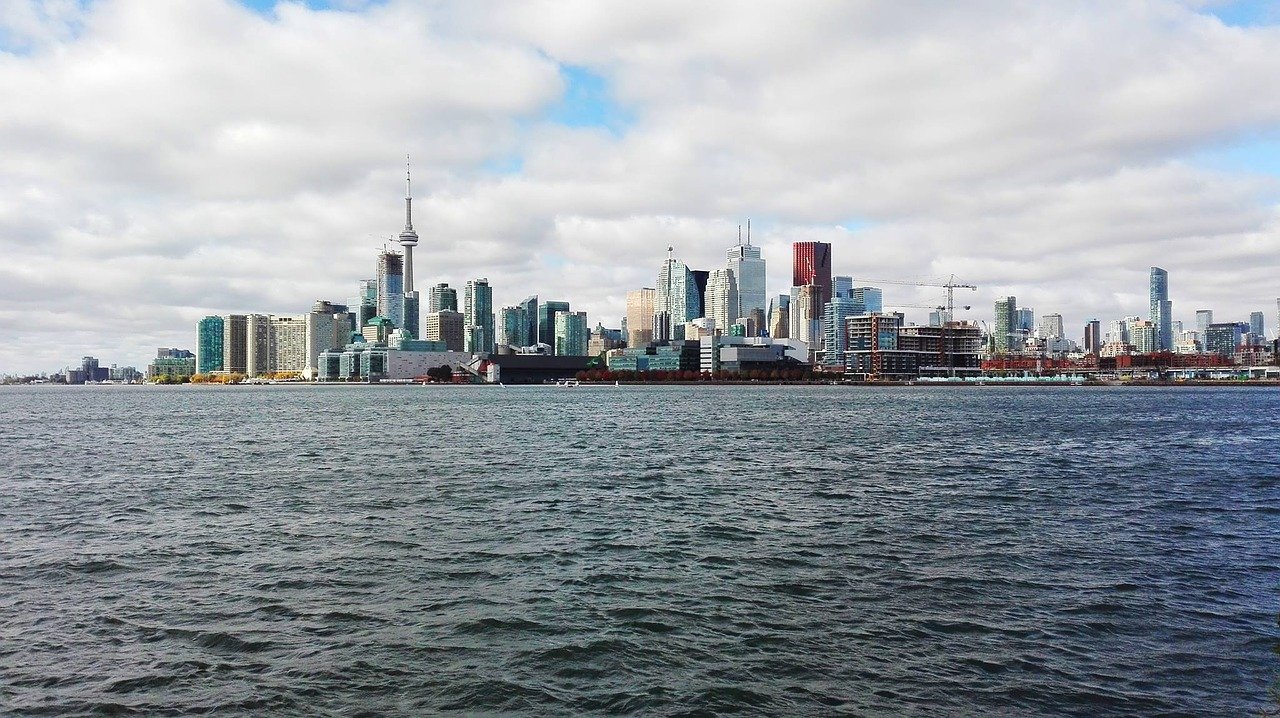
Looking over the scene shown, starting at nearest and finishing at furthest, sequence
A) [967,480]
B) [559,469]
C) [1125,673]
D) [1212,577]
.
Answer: [1125,673] < [1212,577] < [967,480] < [559,469]

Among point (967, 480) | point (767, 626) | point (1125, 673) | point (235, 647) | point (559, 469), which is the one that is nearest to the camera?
point (1125, 673)

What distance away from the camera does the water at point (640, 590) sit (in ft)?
49.6

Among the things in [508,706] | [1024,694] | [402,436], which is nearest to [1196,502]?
[1024,694]

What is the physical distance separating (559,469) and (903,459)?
75.7 ft

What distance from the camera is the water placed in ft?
49.6

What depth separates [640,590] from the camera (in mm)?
21641

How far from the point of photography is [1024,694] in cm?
1477

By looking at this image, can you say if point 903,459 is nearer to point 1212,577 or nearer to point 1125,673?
point 1212,577

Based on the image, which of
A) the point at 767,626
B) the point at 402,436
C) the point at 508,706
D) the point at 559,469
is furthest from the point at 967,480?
the point at 402,436

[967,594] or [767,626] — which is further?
[967,594]

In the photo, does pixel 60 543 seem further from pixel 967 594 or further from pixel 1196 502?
pixel 1196 502

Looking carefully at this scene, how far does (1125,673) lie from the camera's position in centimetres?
1584

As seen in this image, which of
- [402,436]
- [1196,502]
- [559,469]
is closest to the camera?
[1196,502]

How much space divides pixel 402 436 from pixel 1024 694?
6673 centimetres
